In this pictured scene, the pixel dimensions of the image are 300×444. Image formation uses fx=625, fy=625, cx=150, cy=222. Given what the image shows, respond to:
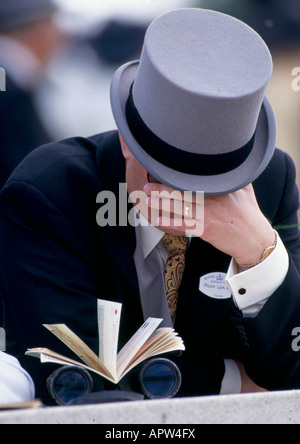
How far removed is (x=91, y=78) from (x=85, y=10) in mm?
341

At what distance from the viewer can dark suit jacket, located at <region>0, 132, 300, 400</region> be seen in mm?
1838

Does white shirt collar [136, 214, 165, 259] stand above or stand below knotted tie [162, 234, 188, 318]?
above

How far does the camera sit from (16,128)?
3002 mm

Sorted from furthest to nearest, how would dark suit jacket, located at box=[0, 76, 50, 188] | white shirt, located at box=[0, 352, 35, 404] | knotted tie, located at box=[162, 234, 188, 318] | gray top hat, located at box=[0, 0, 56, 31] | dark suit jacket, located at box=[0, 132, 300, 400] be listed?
gray top hat, located at box=[0, 0, 56, 31], dark suit jacket, located at box=[0, 76, 50, 188], knotted tie, located at box=[162, 234, 188, 318], dark suit jacket, located at box=[0, 132, 300, 400], white shirt, located at box=[0, 352, 35, 404]

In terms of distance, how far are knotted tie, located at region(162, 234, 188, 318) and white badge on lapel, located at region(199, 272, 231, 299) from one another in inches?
3.1

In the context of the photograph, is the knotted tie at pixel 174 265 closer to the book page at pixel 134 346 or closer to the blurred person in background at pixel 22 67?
the book page at pixel 134 346

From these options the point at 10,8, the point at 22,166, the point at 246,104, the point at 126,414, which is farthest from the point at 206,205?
the point at 10,8

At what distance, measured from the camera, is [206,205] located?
181 centimetres

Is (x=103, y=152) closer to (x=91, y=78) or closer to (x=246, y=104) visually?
(x=246, y=104)

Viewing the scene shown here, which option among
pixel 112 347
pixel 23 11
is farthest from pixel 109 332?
pixel 23 11

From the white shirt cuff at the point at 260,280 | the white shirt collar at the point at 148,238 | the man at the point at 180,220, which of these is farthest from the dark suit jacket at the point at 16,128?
the white shirt cuff at the point at 260,280

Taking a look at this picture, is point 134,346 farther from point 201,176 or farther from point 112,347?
point 201,176

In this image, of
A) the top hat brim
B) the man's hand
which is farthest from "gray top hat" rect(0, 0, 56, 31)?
the man's hand

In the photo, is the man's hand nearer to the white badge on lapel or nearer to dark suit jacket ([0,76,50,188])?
the white badge on lapel
